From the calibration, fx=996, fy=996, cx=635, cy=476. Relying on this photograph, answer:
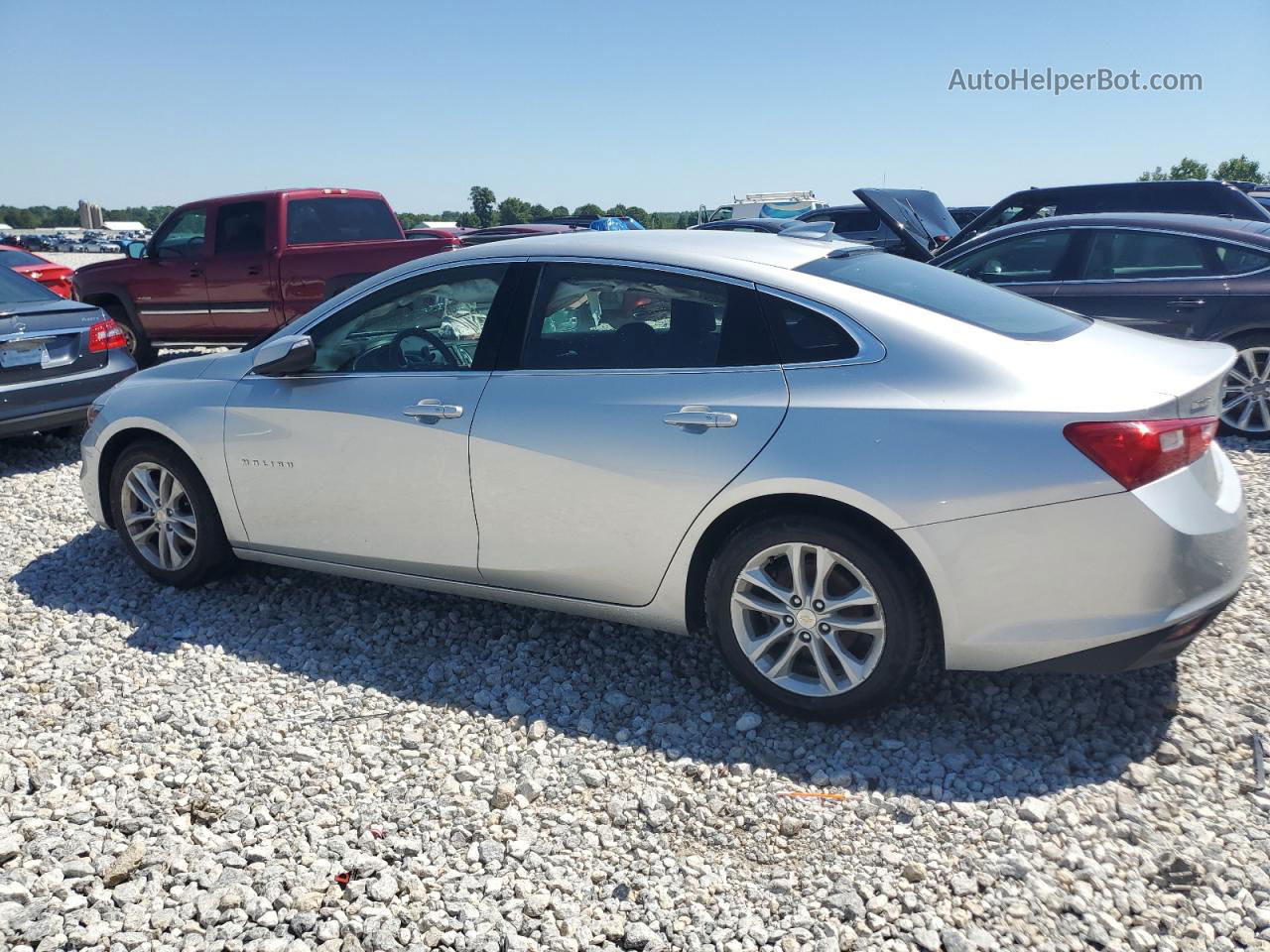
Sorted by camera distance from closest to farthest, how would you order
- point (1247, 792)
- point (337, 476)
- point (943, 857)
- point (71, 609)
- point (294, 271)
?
point (943, 857), point (1247, 792), point (337, 476), point (71, 609), point (294, 271)

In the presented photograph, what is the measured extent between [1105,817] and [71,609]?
14.7ft

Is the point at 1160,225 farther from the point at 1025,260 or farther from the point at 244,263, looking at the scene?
the point at 244,263

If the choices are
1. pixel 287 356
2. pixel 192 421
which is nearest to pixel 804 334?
pixel 287 356

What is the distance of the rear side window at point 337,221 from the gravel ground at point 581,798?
6777 mm

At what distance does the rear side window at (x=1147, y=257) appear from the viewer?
736 cm

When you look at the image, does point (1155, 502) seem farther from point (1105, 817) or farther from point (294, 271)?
point (294, 271)

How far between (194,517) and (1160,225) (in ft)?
22.9

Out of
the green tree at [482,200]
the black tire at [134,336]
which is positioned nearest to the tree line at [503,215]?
the green tree at [482,200]

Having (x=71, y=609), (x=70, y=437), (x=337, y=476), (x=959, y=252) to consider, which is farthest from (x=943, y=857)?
(x=70, y=437)

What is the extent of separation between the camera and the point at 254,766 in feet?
11.1

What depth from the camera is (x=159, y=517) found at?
15.9 feet

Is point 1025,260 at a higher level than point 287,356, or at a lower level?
higher

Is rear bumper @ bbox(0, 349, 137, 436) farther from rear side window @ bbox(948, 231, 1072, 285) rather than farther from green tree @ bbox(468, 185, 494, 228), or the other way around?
green tree @ bbox(468, 185, 494, 228)

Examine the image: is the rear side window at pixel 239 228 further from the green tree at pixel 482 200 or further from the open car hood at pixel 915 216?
the green tree at pixel 482 200
